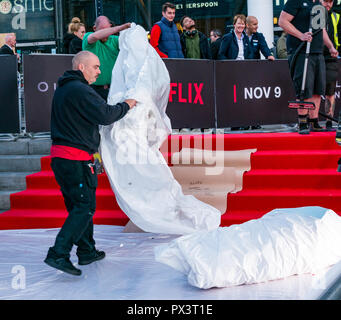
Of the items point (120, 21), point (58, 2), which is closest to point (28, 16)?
point (58, 2)

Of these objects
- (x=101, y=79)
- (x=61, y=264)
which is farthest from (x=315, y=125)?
(x=61, y=264)

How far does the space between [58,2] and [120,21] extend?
1.85 m

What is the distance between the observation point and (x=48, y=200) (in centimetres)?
631

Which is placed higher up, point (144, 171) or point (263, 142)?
point (263, 142)

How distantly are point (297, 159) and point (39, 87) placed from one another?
3.33 m

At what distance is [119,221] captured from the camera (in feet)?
19.5

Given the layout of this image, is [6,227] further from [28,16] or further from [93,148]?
[28,16]

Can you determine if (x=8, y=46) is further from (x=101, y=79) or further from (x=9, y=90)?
(x=101, y=79)

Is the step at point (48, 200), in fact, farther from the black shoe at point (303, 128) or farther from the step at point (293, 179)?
the black shoe at point (303, 128)

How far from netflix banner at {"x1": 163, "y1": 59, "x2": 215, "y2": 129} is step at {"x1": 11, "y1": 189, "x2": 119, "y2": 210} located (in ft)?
6.39

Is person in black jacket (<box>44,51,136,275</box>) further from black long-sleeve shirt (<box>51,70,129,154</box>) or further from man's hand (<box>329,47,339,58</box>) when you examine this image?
man's hand (<box>329,47,339,58</box>)

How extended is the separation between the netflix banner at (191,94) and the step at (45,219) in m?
2.20
